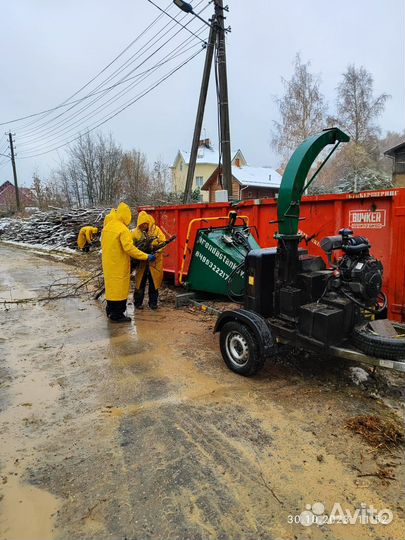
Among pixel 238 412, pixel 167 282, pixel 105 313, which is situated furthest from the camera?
pixel 167 282

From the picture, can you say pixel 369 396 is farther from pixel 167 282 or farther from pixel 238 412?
pixel 167 282

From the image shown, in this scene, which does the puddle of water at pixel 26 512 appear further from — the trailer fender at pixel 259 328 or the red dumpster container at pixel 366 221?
the red dumpster container at pixel 366 221

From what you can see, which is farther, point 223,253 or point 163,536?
point 223,253

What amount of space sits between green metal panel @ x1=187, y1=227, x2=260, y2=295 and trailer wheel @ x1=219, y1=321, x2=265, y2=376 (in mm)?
1052

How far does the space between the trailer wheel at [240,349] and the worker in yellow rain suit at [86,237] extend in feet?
39.5

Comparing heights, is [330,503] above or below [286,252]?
below

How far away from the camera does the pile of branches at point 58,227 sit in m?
18.8

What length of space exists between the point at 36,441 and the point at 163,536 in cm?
140

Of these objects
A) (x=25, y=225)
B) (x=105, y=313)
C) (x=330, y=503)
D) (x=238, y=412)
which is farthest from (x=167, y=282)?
(x=25, y=225)

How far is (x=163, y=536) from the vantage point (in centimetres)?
202

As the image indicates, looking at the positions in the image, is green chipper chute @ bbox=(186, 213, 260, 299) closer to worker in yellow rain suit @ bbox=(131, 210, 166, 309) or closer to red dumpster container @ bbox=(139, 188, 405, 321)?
red dumpster container @ bbox=(139, 188, 405, 321)

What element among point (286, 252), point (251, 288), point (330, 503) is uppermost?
point (286, 252)

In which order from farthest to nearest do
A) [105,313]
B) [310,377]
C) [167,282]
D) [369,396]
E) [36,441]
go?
[167,282]
[105,313]
[310,377]
[369,396]
[36,441]

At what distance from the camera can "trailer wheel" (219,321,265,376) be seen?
3736 mm
